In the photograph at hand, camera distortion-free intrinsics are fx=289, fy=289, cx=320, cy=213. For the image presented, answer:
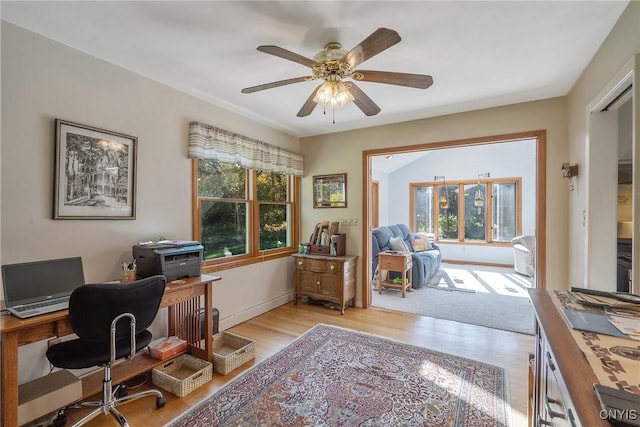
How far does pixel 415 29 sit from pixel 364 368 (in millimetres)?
2529

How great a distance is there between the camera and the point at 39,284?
5.70ft

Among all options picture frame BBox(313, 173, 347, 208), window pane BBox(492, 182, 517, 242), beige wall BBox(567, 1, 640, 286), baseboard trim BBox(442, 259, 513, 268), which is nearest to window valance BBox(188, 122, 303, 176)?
picture frame BBox(313, 173, 347, 208)

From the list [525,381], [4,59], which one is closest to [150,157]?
[4,59]

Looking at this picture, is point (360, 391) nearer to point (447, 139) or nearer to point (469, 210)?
point (447, 139)

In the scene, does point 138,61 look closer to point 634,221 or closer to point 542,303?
point 542,303

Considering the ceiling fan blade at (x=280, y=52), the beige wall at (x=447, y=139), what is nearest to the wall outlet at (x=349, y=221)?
the beige wall at (x=447, y=139)

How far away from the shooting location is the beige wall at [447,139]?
2.91 metres

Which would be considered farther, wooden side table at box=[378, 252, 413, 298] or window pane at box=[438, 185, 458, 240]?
window pane at box=[438, 185, 458, 240]

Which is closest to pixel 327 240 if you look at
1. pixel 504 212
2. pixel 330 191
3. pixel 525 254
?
pixel 330 191

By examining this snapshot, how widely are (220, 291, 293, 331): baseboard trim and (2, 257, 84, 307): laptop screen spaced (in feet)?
5.11

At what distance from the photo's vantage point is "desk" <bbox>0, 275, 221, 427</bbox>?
1.41m

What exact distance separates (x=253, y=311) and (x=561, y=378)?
3222 millimetres

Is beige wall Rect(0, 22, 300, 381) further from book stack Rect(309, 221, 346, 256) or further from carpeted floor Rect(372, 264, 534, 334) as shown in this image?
carpeted floor Rect(372, 264, 534, 334)

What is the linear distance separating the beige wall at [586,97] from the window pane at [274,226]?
3.24m
